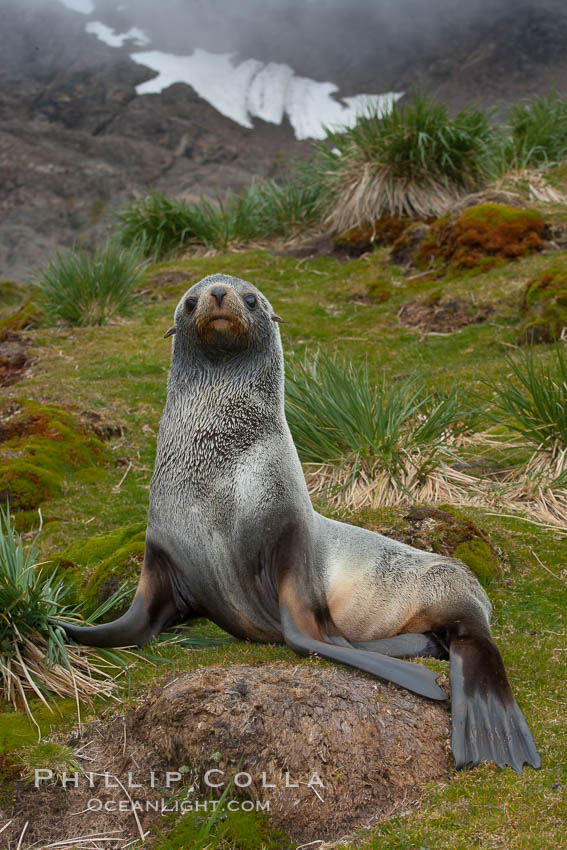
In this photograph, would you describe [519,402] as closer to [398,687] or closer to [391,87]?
[398,687]

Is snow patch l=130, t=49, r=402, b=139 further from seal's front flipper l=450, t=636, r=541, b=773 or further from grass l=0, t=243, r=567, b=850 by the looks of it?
seal's front flipper l=450, t=636, r=541, b=773

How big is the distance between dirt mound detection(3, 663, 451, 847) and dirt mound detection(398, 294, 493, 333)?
7.84m

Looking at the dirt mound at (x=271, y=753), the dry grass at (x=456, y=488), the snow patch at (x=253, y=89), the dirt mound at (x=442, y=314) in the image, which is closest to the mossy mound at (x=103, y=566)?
the dirt mound at (x=271, y=753)

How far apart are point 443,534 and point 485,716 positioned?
2.08 meters

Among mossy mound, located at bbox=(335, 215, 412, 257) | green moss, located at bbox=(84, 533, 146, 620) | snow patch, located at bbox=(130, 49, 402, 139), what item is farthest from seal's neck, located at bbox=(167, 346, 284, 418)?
snow patch, located at bbox=(130, 49, 402, 139)

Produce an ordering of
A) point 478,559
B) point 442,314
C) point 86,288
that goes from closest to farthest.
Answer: point 478,559 → point 442,314 → point 86,288

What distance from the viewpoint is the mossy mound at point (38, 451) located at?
671cm

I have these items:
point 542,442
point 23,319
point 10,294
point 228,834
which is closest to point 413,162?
point 23,319

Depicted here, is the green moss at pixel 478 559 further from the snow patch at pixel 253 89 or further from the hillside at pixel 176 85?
the snow patch at pixel 253 89

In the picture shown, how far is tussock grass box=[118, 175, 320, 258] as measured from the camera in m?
14.8

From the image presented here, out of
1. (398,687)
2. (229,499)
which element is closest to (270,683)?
(398,687)

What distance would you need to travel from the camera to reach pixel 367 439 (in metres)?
6.56

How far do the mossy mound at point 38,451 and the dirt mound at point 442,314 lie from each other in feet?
15.6

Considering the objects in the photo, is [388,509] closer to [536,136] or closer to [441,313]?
[441,313]
